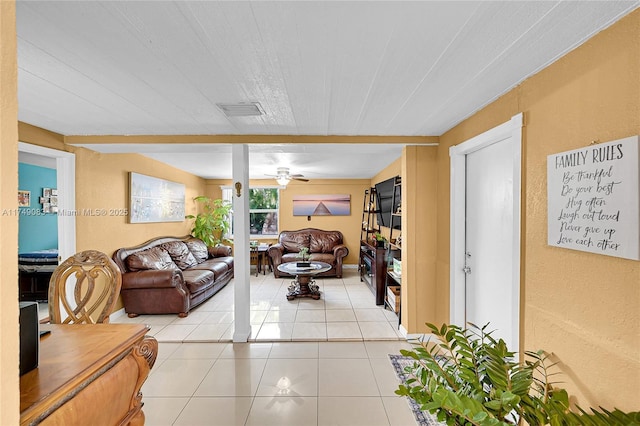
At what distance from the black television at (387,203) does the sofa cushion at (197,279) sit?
9.68 feet

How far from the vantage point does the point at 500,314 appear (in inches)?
81.4

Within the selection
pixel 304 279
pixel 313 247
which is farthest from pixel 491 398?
pixel 313 247

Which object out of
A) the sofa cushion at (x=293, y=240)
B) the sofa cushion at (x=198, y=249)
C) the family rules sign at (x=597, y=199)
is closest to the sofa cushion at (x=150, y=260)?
the sofa cushion at (x=198, y=249)

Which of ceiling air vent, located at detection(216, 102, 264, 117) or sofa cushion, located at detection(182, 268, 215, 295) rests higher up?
ceiling air vent, located at detection(216, 102, 264, 117)

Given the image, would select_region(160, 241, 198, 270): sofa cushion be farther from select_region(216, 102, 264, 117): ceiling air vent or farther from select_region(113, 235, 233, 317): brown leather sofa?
select_region(216, 102, 264, 117): ceiling air vent

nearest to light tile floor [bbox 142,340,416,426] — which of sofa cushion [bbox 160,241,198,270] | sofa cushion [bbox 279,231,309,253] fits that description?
sofa cushion [bbox 160,241,198,270]

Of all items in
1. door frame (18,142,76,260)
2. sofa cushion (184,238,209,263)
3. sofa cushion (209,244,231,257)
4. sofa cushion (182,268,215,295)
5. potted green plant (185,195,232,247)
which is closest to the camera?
door frame (18,142,76,260)

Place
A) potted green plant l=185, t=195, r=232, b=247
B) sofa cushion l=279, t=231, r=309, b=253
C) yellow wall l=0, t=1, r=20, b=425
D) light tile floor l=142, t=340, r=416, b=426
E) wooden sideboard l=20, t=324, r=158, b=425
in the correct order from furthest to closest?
sofa cushion l=279, t=231, r=309, b=253
potted green plant l=185, t=195, r=232, b=247
light tile floor l=142, t=340, r=416, b=426
wooden sideboard l=20, t=324, r=158, b=425
yellow wall l=0, t=1, r=20, b=425

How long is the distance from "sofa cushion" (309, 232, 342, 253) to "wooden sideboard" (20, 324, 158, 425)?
5.12m

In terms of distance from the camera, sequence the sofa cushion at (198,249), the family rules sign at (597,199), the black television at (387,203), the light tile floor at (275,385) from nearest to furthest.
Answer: the family rules sign at (597,199) → the light tile floor at (275,385) → the black television at (387,203) → the sofa cushion at (198,249)

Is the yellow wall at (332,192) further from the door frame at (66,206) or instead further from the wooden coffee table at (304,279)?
the door frame at (66,206)

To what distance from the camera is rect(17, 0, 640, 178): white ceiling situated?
1.11 m

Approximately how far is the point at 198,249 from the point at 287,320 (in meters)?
2.70

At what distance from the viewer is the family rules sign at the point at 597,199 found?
1076 millimetres
